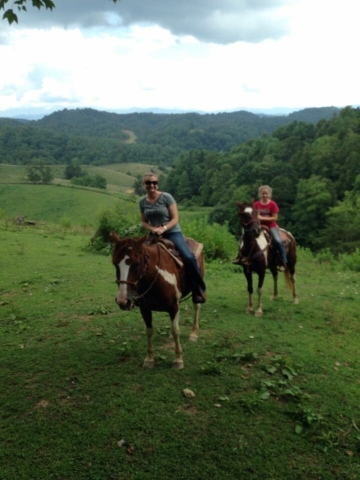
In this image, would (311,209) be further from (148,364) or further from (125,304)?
(125,304)

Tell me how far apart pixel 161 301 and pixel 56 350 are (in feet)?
7.97

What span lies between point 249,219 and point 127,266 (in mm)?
4370

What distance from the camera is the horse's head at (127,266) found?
4621mm

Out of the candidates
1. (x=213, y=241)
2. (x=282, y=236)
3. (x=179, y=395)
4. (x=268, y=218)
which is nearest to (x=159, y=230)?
(x=179, y=395)

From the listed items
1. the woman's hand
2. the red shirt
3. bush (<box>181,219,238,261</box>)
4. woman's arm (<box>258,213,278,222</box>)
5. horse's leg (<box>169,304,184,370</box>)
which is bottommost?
bush (<box>181,219,238,261</box>)

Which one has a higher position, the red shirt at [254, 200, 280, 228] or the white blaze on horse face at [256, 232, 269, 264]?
the red shirt at [254, 200, 280, 228]

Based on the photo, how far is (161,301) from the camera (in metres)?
5.45

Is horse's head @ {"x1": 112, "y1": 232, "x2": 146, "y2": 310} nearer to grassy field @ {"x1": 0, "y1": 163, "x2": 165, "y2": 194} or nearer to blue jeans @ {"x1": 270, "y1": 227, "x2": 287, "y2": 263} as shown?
blue jeans @ {"x1": 270, "y1": 227, "x2": 287, "y2": 263}

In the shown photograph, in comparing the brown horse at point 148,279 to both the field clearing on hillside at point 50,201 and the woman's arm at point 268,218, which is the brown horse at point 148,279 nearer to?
the woman's arm at point 268,218

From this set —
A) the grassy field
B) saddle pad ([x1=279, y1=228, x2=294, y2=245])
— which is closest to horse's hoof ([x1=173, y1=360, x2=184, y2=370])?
saddle pad ([x1=279, y1=228, x2=294, y2=245])

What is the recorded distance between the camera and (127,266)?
465cm

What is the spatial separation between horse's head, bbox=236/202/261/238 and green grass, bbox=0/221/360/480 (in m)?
1.97

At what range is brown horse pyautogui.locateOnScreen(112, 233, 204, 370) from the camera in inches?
183

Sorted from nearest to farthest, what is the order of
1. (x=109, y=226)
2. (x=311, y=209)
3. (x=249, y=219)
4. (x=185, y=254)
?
1. (x=185, y=254)
2. (x=249, y=219)
3. (x=109, y=226)
4. (x=311, y=209)
